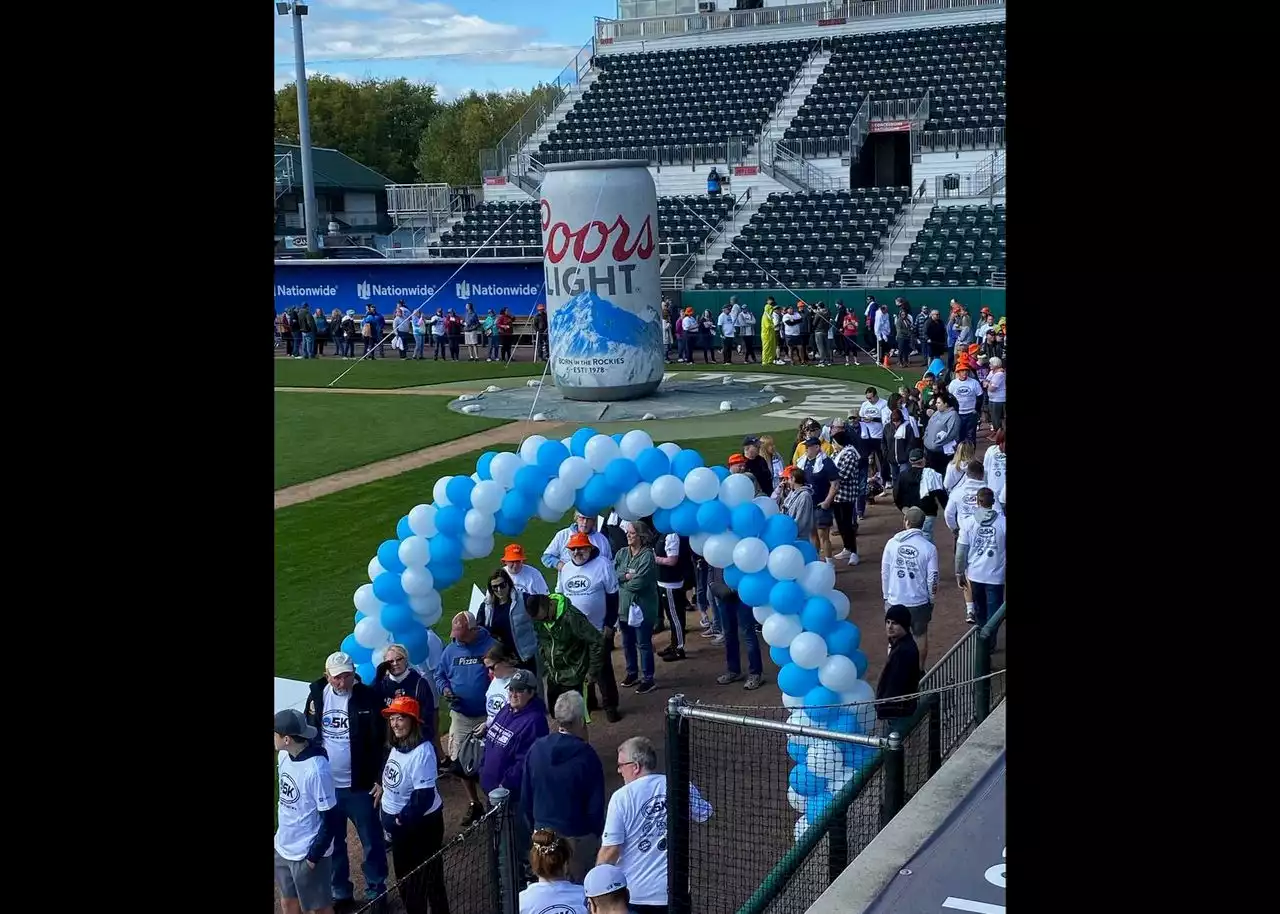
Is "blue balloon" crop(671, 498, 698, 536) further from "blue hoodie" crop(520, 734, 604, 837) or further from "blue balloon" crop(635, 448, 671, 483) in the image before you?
"blue hoodie" crop(520, 734, 604, 837)

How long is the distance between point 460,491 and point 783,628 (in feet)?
7.79

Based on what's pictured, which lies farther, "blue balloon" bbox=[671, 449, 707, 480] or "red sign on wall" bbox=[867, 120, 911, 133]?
"red sign on wall" bbox=[867, 120, 911, 133]

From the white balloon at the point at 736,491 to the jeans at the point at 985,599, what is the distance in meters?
2.21

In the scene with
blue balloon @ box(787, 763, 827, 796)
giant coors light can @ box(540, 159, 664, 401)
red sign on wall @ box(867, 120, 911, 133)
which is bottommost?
blue balloon @ box(787, 763, 827, 796)

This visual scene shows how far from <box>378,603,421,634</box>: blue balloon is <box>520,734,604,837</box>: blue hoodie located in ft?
8.82

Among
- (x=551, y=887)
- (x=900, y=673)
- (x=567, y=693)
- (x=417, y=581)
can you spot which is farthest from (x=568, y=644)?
(x=551, y=887)

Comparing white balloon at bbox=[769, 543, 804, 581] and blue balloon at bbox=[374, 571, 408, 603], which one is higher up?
white balloon at bbox=[769, 543, 804, 581]

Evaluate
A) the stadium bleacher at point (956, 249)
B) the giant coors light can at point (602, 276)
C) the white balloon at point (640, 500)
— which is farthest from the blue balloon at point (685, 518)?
the stadium bleacher at point (956, 249)

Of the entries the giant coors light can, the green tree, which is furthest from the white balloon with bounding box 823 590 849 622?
the green tree

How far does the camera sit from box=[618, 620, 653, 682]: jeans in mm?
9391

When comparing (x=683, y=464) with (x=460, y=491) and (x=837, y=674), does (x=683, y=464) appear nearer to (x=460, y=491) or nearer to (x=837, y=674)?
(x=460, y=491)
